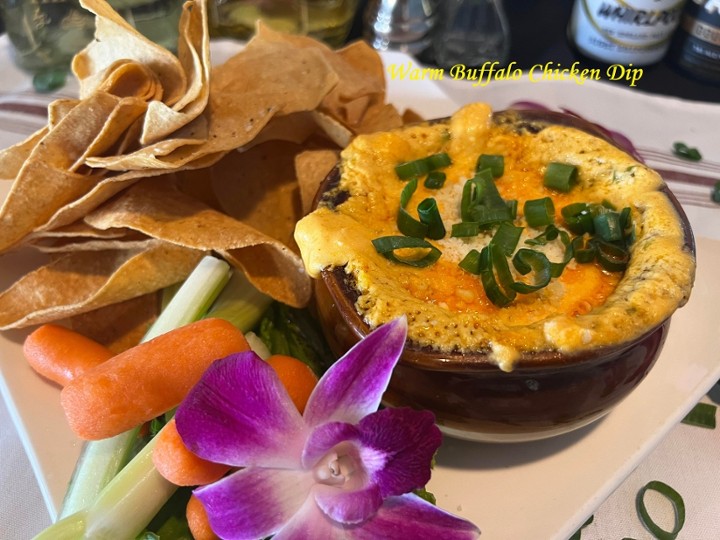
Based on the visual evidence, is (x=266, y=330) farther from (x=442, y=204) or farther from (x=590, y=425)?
(x=590, y=425)

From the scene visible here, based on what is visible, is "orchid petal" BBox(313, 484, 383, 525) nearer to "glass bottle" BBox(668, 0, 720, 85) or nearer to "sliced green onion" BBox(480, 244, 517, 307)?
"sliced green onion" BBox(480, 244, 517, 307)

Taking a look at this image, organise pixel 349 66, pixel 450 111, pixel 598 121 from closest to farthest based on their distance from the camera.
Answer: pixel 349 66 → pixel 450 111 → pixel 598 121

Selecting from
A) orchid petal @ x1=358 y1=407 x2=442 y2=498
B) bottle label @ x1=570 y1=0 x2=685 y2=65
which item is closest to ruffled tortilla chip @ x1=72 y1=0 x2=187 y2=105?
orchid petal @ x1=358 y1=407 x2=442 y2=498

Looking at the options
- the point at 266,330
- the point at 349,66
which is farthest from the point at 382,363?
the point at 349,66

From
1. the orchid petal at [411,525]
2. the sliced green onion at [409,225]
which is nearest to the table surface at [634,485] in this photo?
the orchid petal at [411,525]

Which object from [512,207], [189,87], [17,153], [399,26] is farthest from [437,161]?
[399,26]

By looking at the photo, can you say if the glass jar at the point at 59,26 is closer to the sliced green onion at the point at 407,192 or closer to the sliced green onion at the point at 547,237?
the sliced green onion at the point at 407,192

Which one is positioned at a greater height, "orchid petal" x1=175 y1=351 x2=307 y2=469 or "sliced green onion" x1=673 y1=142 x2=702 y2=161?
"orchid petal" x1=175 y1=351 x2=307 y2=469
